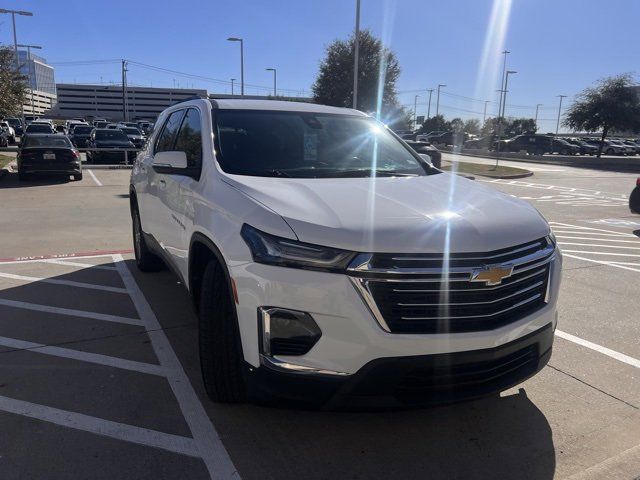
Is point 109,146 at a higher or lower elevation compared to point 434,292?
lower

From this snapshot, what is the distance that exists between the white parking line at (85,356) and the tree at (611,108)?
43858 millimetres

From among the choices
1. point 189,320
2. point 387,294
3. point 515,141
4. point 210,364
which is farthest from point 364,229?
point 515,141

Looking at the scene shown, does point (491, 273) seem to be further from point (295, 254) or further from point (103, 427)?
point (103, 427)

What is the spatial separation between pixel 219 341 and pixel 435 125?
94.2 metres

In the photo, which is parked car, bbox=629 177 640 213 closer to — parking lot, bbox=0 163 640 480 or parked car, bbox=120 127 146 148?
parking lot, bbox=0 163 640 480

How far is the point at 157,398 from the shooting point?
339 centimetres

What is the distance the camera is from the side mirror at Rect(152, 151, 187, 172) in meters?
3.56

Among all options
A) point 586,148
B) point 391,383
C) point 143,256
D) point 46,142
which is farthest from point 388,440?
point 586,148

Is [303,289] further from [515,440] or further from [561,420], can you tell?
[561,420]

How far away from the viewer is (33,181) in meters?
16.5

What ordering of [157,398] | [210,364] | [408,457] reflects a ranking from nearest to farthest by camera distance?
[408,457], [210,364], [157,398]

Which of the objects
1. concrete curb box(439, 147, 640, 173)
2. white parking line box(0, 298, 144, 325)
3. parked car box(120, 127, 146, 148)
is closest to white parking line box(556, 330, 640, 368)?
white parking line box(0, 298, 144, 325)

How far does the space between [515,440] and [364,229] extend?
155 centimetres

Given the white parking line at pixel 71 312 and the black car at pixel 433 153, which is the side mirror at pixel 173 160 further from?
the black car at pixel 433 153
